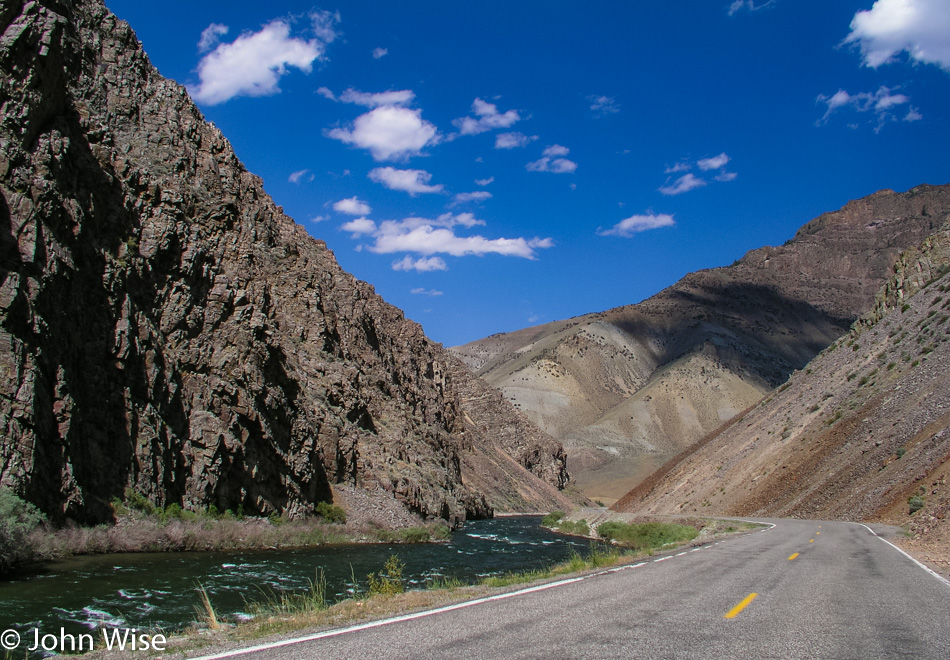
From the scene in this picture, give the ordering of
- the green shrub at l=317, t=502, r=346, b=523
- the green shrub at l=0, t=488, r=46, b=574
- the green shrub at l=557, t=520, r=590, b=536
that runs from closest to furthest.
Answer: the green shrub at l=0, t=488, r=46, b=574 < the green shrub at l=317, t=502, r=346, b=523 < the green shrub at l=557, t=520, r=590, b=536

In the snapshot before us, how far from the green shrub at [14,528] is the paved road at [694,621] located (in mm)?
16907

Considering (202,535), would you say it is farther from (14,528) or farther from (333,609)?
(333,609)

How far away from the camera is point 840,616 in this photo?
9.05m

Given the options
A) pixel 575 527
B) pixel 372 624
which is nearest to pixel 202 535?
pixel 372 624

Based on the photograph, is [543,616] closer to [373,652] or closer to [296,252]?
[373,652]

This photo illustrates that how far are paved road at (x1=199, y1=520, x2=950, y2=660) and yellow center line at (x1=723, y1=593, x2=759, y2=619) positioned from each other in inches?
0.8

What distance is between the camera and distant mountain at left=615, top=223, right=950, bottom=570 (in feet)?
104

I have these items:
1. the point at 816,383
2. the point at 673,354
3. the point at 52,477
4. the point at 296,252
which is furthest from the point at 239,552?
the point at 673,354

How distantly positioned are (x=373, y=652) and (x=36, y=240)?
994 inches

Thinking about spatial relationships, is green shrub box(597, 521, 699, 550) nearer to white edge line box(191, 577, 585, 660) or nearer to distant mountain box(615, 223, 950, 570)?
distant mountain box(615, 223, 950, 570)

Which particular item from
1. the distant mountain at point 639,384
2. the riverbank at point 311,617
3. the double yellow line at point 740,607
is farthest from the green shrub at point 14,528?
the distant mountain at point 639,384

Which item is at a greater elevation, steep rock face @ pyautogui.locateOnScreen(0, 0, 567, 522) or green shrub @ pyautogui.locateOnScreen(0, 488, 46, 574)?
steep rock face @ pyautogui.locateOnScreen(0, 0, 567, 522)

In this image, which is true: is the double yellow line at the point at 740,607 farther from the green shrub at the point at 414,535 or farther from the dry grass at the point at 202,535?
the green shrub at the point at 414,535

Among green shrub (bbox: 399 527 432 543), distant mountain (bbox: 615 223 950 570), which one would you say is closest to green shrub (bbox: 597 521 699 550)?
distant mountain (bbox: 615 223 950 570)
